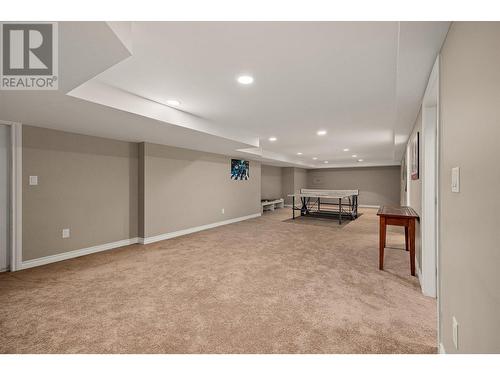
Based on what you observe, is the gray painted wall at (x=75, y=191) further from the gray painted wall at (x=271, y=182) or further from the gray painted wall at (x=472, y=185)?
the gray painted wall at (x=271, y=182)

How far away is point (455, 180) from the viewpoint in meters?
1.12

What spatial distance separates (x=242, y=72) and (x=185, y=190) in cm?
353

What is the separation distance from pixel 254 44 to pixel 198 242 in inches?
140

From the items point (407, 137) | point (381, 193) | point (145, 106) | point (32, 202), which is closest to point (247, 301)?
point (145, 106)

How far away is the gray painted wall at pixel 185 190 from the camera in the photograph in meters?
4.45

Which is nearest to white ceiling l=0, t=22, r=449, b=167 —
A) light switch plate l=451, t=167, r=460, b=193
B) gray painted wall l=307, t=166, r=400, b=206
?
light switch plate l=451, t=167, r=460, b=193

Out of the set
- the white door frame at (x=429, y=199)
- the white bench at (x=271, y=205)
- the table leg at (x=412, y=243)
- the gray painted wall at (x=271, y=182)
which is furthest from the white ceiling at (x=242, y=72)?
the gray painted wall at (x=271, y=182)

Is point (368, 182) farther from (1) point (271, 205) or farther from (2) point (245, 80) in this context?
(2) point (245, 80)

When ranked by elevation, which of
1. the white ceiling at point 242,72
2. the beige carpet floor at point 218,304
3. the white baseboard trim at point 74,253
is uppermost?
the white ceiling at point 242,72

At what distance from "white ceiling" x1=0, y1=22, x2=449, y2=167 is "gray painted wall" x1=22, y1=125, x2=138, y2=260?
33cm

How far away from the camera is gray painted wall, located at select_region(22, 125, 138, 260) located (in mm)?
3129

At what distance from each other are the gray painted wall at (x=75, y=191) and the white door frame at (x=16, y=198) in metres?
0.06

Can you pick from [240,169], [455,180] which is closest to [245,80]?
[455,180]

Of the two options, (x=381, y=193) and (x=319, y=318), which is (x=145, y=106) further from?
(x=381, y=193)
